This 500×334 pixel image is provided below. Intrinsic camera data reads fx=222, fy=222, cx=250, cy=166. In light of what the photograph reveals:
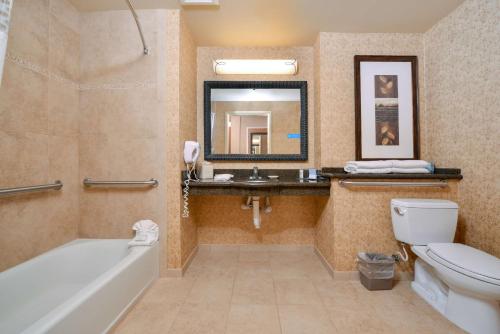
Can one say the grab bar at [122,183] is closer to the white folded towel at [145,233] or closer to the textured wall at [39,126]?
the textured wall at [39,126]

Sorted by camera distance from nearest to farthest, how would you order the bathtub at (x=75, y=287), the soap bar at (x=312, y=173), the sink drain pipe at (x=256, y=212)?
the bathtub at (x=75, y=287) → the sink drain pipe at (x=256, y=212) → the soap bar at (x=312, y=173)

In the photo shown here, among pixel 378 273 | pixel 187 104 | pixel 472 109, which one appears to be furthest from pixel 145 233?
pixel 472 109

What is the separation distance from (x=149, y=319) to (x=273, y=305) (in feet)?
2.57

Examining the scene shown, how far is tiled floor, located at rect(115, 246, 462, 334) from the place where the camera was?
1.30 m

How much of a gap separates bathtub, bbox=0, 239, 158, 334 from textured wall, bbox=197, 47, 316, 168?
1140mm

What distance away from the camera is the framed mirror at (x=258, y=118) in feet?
7.45

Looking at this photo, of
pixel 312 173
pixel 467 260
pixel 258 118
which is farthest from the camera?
pixel 258 118

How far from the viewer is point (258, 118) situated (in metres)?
2.28

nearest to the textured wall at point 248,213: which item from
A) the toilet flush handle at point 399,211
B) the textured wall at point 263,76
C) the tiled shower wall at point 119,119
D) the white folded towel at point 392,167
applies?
the textured wall at point 263,76

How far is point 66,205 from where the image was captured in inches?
67.6

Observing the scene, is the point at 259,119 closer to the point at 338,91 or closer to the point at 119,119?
the point at 338,91

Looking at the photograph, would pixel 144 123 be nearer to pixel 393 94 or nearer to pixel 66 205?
pixel 66 205

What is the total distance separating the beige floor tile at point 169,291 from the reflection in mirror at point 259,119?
1.21 metres

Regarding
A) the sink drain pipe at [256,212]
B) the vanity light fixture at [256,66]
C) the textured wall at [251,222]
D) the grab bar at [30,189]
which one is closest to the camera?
the grab bar at [30,189]
